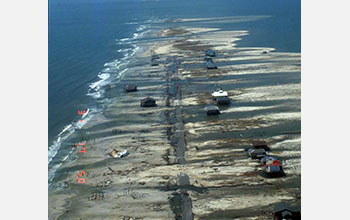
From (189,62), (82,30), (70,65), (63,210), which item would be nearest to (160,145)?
(63,210)


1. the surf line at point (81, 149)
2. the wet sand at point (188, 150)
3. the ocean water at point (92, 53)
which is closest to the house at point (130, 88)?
the wet sand at point (188, 150)

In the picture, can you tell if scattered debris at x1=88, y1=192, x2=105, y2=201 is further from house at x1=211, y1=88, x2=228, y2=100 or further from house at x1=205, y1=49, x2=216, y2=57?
house at x1=205, y1=49, x2=216, y2=57

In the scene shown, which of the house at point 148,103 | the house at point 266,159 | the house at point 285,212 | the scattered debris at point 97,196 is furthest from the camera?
the house at point 148,103

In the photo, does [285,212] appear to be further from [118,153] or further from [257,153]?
[118,153]

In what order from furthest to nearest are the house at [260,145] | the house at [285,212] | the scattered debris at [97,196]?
the house at [260,145], the scattered debris at [97,196], the house at [285,212]

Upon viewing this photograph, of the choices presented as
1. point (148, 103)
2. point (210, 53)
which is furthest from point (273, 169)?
Result: point (210, 53)

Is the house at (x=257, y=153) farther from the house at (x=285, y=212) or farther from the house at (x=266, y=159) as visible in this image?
the house at (x=285, y=212)

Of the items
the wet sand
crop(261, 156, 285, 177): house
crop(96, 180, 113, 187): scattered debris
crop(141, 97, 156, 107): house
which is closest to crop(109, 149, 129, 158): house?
the wet sand
